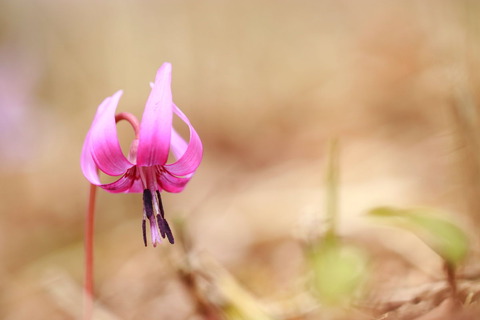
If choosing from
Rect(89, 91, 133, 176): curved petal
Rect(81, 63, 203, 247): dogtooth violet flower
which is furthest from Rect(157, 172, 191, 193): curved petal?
Rect(89, 91, 133, 176): curved petal

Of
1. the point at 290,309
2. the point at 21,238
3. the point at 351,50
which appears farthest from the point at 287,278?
the point at 351,50

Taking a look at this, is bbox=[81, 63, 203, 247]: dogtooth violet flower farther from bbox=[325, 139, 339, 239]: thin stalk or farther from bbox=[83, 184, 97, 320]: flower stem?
bbox=[325, 139, 339, 239]: thin stalk

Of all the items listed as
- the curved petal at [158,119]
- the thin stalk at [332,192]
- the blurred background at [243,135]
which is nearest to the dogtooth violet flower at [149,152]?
the curved petal at [158,119]

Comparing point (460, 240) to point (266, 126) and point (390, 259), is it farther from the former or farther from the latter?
point (266, 126)

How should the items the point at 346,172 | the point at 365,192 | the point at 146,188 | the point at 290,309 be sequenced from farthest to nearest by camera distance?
1. the point at 346,172
2. the point at 365,192
3. the point at 290,309
4. the point at 146,188

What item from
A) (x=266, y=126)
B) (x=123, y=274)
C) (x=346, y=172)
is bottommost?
(x=123, y=274)

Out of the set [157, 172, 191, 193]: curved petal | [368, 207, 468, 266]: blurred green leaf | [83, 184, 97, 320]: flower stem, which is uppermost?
[157, 172, 191, 193]: curved petal
